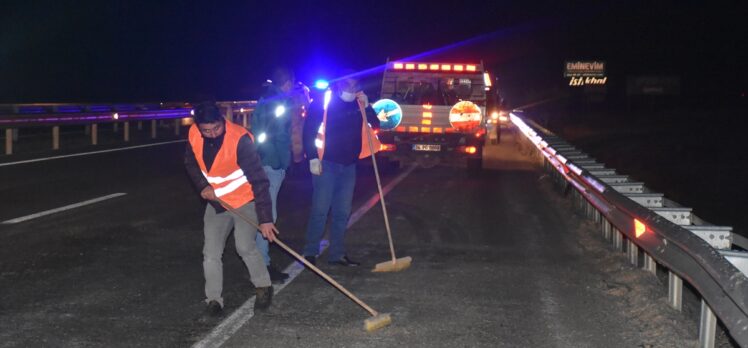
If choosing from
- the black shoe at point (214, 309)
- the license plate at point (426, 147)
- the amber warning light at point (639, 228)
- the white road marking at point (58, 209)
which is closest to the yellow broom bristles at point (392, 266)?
the black shoe at point (214, 309)

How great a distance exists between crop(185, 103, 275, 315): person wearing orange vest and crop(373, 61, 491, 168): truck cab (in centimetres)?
1028

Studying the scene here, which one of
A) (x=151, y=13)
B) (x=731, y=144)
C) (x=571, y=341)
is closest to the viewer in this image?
(x=571, y=341)

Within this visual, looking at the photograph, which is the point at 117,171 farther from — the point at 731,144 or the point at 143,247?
the point at 731,144

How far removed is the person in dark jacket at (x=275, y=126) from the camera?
7715mm

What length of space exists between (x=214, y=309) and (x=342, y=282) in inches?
59.4

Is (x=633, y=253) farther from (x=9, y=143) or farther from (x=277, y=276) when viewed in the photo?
(x=9, y=143)

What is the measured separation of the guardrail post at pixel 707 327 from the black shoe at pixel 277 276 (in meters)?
3.50

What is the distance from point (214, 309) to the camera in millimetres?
6289

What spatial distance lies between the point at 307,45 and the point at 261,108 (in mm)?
81416

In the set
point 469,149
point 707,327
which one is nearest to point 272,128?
point 707,327

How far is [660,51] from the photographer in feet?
323

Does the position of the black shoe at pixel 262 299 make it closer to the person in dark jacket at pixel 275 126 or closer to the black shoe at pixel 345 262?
the person in dark jacket at pixel 275 126

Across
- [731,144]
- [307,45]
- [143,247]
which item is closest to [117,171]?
[143,247]

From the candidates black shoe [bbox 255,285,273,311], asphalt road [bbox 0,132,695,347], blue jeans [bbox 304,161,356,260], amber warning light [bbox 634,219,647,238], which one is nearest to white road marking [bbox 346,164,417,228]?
asphalt road [bbox 0,132,695,347]
